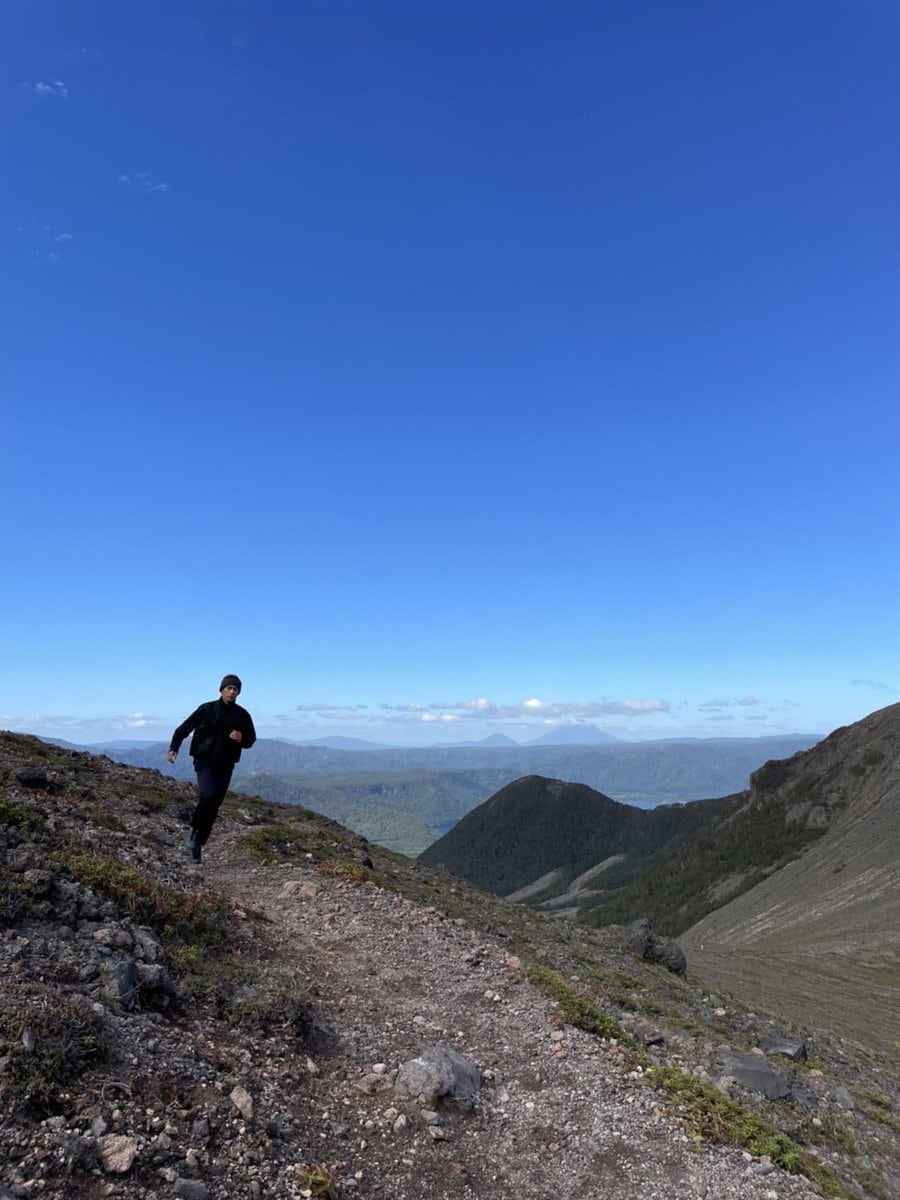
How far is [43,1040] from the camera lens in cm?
646

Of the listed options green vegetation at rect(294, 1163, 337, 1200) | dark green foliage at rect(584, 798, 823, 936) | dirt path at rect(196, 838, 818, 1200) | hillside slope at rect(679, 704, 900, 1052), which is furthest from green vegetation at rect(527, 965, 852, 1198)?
dark green foliage at rect(584, 798, 823, 936)

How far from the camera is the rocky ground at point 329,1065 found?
623 centimetres

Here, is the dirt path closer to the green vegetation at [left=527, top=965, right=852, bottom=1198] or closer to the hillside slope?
the green vegetation at [left=527, top=965, right=852, bottom=1198]

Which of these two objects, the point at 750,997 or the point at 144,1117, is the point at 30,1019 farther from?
the point at 750,997

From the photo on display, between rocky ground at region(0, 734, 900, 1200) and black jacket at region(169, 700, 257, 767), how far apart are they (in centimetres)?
247

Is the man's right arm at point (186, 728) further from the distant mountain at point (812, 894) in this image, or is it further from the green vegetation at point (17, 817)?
the distant mountain at point (812, 894)

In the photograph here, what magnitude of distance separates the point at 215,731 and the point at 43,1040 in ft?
25.3

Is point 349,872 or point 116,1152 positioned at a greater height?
point 116,1152

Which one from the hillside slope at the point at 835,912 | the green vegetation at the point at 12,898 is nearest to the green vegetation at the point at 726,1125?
the green vegetation at the point at 12,898

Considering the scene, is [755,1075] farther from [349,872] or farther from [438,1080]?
[349,872]

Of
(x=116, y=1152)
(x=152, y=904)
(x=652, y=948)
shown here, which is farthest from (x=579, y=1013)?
(x=652, y=948)

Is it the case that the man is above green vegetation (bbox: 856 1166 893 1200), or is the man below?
above

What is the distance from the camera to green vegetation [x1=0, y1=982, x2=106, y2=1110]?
5.97 metres

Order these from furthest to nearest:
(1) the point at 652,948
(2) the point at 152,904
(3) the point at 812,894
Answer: (3) the point at 812,894, (1) the point at 652,948, (2) the point at 152,904
